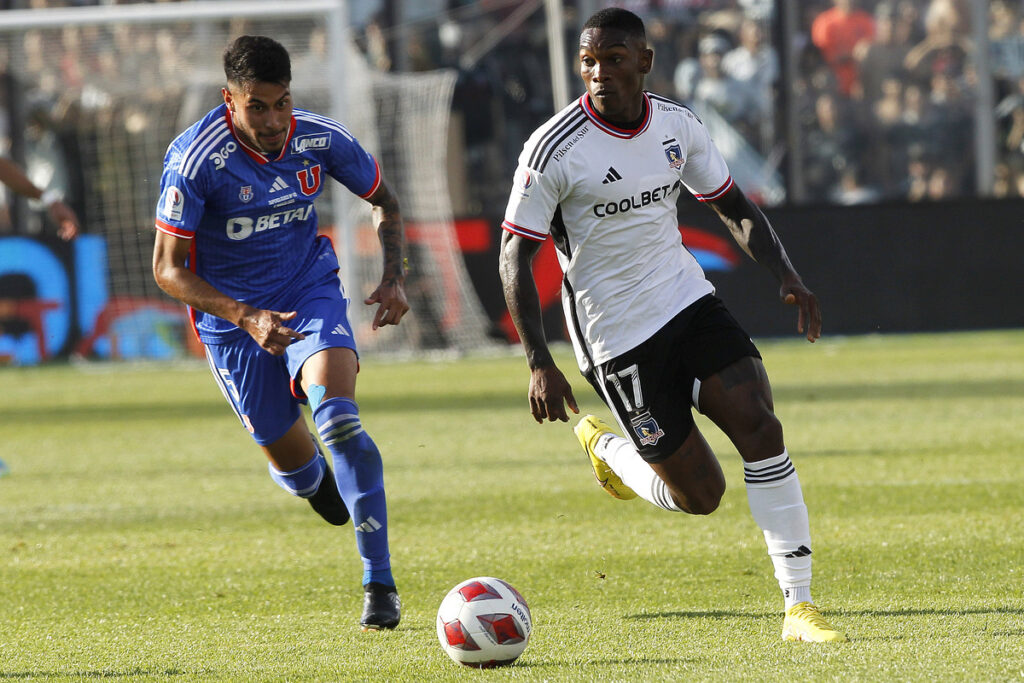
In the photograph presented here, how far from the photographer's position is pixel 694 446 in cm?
560

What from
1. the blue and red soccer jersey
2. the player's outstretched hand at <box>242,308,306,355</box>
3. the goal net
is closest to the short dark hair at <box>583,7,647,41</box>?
the blue and red soccer jersey

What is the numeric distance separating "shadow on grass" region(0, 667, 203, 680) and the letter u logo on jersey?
2.12 metres

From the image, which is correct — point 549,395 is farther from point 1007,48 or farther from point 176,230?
point 1007,48

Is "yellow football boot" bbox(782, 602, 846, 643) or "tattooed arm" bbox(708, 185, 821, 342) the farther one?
"tattooed arm" bbox(708, 185, 821, 342)

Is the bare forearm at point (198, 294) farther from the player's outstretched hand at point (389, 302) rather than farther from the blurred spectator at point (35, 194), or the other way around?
the blurred spectator at point (35, 194)

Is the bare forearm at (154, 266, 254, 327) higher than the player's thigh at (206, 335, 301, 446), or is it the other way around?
the bare forearm at (154, 266, 254, 327)

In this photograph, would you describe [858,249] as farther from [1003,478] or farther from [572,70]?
[1003,478]

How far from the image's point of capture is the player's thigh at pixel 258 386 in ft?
20.5

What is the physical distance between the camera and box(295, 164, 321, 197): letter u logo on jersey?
6039 millimetres

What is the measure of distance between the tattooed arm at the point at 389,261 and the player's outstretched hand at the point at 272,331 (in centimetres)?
50

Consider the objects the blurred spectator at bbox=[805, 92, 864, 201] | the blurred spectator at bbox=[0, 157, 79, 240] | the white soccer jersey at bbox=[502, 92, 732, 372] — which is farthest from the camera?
the blurred spectator at bbox=[805, 92, 864, 201]

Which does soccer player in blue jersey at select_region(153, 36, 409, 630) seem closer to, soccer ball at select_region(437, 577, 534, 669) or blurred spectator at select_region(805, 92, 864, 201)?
soccer ball at select_region(437, 577, 534, 669)

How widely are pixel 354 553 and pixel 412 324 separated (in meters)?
11.4

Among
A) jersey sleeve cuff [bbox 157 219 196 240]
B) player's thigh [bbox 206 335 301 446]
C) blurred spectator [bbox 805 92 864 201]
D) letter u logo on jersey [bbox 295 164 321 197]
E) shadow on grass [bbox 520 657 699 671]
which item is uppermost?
letter u logo on jersey [bbox 295 164 321 197]
